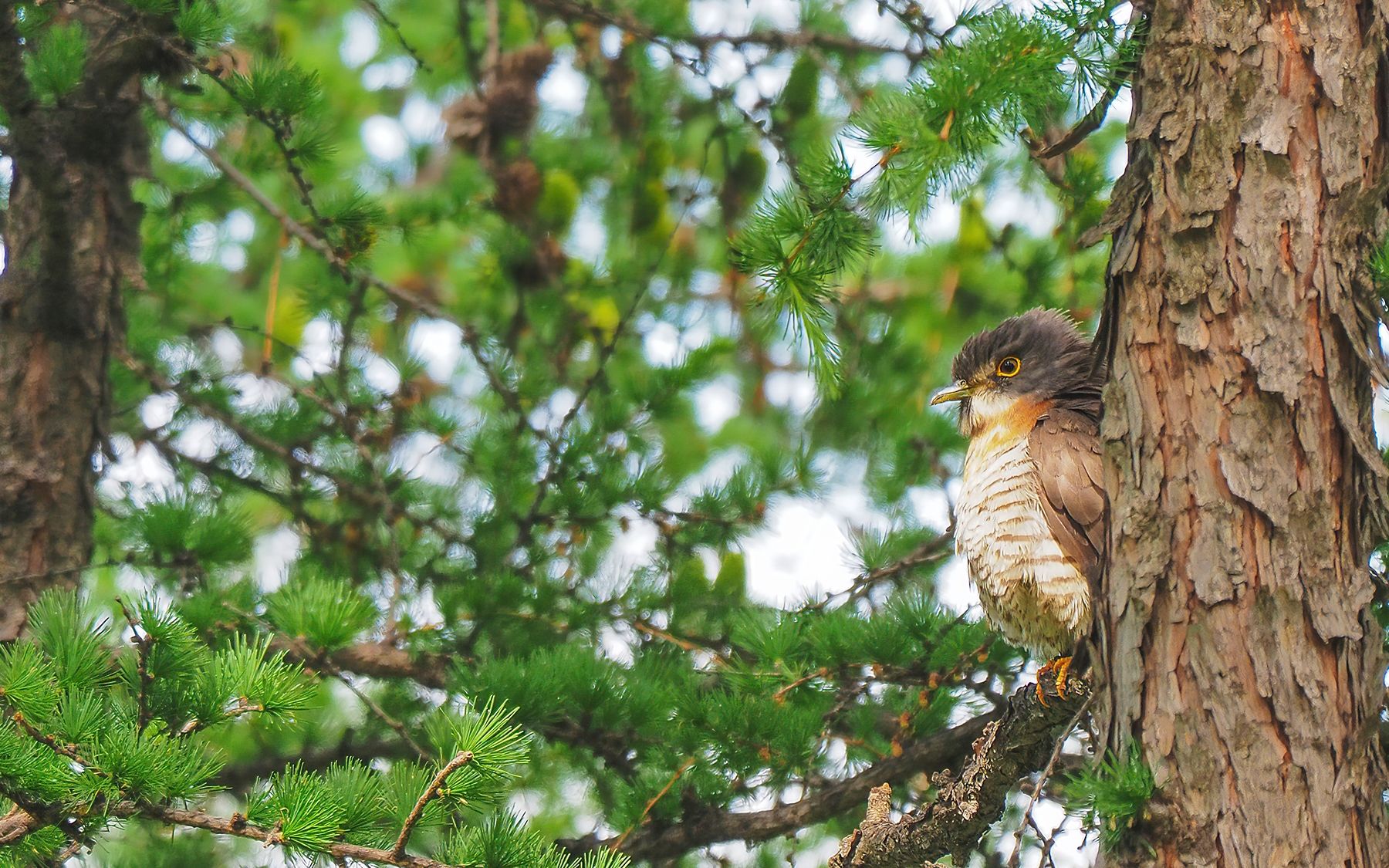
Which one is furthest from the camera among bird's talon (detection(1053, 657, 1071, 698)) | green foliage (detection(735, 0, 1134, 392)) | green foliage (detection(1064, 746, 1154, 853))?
bird's talon (detection(1053, 657, 1071, 698))

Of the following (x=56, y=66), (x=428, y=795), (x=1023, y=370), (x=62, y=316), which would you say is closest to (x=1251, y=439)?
(x=428, y=795)

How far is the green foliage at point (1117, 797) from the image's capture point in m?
2.19

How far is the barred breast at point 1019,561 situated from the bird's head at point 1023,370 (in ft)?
0.99

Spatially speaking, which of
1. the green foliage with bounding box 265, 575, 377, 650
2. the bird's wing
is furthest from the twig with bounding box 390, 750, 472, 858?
the bird's wing

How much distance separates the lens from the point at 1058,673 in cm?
305

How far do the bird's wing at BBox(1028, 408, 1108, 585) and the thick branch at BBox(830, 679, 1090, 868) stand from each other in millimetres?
443

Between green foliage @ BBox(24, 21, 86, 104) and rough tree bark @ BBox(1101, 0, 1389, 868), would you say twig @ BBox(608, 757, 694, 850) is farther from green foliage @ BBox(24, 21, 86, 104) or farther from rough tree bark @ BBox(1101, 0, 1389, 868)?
green foliage @ BBox(24, 21, 86, 104)

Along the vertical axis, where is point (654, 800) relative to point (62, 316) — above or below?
below

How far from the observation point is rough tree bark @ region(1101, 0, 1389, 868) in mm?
2199

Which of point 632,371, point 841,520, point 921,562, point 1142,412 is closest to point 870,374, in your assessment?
point 841,520

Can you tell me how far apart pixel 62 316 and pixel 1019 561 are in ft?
9.59

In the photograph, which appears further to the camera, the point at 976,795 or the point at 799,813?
the point at 799,813

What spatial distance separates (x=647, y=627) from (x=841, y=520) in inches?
44.2

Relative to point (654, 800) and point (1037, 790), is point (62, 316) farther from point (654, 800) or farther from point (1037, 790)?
point (1037, 790)
